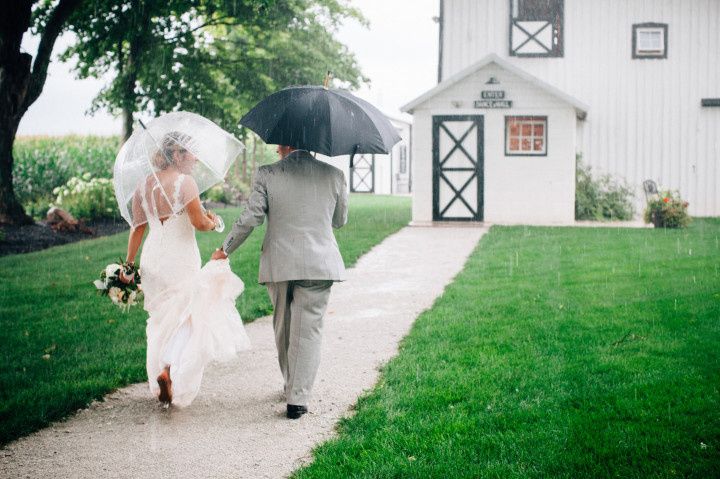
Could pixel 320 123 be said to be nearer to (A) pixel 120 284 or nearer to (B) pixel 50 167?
(A) pixel 120 284

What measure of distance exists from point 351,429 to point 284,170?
1692mm

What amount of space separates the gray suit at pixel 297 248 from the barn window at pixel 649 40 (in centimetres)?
1978

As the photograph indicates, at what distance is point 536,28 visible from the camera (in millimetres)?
23172

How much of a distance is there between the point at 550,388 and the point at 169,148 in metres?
3.07

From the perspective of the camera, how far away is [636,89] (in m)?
22.7

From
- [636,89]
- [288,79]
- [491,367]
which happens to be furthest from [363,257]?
[636,89]

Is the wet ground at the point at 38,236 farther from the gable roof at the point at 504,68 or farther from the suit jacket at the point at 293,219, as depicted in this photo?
the suit jacket at the point at 293,219

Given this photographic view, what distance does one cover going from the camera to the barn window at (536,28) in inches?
899

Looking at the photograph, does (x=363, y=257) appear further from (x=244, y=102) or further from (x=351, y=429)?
(x=244, y=102)

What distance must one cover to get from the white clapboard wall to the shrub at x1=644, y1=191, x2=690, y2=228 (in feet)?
13.9

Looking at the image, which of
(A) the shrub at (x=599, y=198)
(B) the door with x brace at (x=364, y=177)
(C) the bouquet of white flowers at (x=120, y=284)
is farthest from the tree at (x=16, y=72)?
(B) the door with x brace at (x=364, y=177)

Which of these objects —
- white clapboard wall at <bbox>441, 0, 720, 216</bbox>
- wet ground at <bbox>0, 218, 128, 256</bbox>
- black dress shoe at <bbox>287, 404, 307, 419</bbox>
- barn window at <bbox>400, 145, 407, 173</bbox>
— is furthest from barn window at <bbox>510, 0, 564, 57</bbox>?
barn window at <bbox>400, 145, 407, 173</bbox>

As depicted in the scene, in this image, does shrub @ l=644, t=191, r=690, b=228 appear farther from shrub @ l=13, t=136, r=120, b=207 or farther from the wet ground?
shrub @ l=13, t=136, r=120, b=207

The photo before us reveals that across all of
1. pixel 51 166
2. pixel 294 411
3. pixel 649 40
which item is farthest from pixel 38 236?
pixel 649 40
